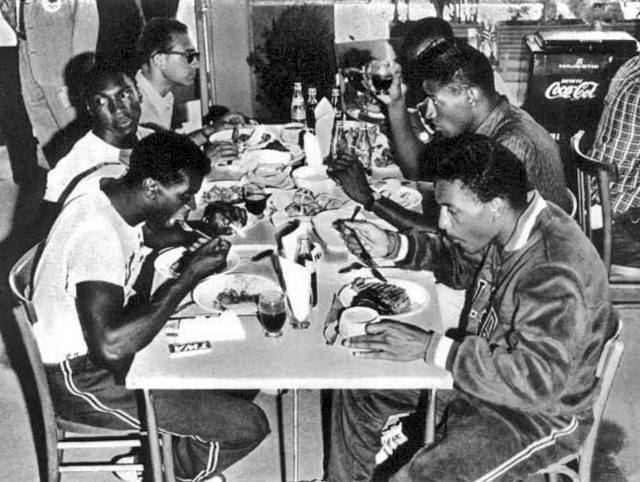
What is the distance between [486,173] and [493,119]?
0.89m

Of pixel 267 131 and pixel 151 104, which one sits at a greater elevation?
pixel 151 104

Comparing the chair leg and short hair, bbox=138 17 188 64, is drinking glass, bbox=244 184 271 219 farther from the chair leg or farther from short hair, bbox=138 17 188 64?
short hair, bbox=138 17 188 64

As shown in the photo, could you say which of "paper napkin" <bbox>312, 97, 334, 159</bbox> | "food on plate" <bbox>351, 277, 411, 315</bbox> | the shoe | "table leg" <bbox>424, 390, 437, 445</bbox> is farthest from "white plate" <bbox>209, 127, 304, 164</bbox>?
"table leg" <bbox>424, 390, 437, 445</bbox>

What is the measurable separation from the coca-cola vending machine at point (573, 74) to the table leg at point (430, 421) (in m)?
4.45

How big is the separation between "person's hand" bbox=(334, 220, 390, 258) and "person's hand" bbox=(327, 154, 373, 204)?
17.0 inches

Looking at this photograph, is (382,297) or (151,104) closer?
(382,297)

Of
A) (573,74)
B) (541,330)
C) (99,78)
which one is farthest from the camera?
(573,74)

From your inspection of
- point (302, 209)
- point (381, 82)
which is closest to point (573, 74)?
point (381, 82)

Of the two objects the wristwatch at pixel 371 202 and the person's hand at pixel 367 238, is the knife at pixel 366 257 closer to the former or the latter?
the person's hand at pixel 367 238

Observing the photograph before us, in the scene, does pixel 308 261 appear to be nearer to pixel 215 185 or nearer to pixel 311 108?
pixel 215 185

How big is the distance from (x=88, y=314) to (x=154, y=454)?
0.51 metres

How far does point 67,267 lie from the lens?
2242 millimetres

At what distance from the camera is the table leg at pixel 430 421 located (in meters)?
2.22

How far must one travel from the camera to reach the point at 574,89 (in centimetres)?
617
